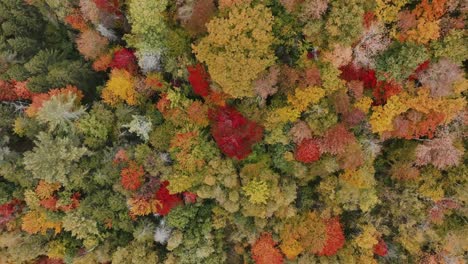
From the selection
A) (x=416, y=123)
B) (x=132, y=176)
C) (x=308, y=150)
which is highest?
(x=416, y=123)

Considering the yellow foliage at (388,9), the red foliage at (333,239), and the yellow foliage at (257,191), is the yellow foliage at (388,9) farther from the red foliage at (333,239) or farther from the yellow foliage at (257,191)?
the red foliage at (333,239)

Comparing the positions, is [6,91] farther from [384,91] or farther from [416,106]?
[416,106]

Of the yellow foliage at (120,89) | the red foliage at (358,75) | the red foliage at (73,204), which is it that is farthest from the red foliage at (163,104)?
the red foliage at (358,75)

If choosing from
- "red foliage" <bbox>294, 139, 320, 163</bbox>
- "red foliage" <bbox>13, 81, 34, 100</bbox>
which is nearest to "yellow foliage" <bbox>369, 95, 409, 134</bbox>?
"red foliage" <bbox>294, 139, 320, 163</bbox>

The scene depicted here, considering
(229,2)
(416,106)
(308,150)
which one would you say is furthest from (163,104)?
(416,106)

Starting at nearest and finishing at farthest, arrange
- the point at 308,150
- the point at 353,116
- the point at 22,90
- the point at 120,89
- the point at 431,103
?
1. the point at 431,103
2. the point at 353,116
3. the point at 308,150
4. the point at 120,89
5. the point at 22,90

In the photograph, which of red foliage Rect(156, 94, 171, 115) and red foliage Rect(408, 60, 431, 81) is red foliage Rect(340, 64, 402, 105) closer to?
red foliage Rect(408, 60, 431, 81)
